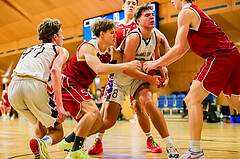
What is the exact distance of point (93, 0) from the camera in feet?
34.2

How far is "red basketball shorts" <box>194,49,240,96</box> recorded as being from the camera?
228 cm

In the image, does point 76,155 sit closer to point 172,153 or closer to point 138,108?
point 172,153

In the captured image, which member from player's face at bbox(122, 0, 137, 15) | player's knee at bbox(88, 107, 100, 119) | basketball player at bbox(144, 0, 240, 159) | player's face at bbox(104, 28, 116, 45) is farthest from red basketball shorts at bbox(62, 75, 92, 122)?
player's face at bbox(122, 0, 137, 15)

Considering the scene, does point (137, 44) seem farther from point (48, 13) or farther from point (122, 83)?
point (48, 13)

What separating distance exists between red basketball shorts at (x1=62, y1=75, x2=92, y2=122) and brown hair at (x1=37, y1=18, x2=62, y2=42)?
44 centimetres

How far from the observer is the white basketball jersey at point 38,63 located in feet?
7.97

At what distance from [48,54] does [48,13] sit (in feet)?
31.7

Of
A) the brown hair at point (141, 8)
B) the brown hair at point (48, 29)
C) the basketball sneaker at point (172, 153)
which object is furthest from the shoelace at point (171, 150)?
the brown hair at point (48, 29)

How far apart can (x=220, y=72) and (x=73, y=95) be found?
1.36m

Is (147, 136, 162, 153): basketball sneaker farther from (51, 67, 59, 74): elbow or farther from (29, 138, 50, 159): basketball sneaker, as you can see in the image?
(51, 67, 59, 74): elbow

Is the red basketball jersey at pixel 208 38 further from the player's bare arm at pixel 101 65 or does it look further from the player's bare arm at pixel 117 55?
the player's bare arm at pixel 117 55

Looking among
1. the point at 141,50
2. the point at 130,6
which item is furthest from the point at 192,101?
the point at 130,6

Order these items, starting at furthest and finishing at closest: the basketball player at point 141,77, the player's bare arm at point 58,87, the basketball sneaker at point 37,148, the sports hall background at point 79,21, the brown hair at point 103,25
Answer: the sports hall background at point 79,21
the basketball player at point 141,77
the brown hair at point 103,25
the player's bare arm at point 58,87
the basketball sneaker at point 37,148

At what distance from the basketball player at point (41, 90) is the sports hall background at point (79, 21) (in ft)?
24.7
